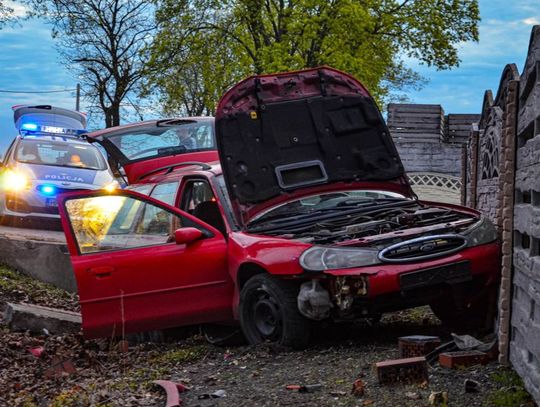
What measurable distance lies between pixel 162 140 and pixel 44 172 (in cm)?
613

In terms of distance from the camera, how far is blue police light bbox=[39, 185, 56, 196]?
→ 53.0ft

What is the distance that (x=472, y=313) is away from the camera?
25.6 feet

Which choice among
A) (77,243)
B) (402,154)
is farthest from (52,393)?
(402,154)

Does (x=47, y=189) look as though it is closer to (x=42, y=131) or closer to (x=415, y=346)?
(x=42, y=131)

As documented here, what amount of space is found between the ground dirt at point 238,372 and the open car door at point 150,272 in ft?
1.27

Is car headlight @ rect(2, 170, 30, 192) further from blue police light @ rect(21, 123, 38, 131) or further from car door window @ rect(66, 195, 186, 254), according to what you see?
car door window @ rect(66, 195, 186, 254)

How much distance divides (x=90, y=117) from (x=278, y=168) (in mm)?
38235

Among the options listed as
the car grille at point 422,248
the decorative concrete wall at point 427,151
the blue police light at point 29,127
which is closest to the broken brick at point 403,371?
the car grille at point 422,248

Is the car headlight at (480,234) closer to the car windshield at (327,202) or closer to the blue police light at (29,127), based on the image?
the car windshield at (327,202)

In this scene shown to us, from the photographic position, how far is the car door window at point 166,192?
9031mm

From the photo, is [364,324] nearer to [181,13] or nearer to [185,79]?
[181,13]

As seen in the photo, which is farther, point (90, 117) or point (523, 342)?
point (90, 117)

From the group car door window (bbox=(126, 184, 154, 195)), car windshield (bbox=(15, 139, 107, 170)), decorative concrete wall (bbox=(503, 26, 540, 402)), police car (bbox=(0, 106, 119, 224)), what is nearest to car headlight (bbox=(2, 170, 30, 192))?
police car (bbox=(0, 106, 119, 224))

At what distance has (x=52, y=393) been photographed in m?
7.33
